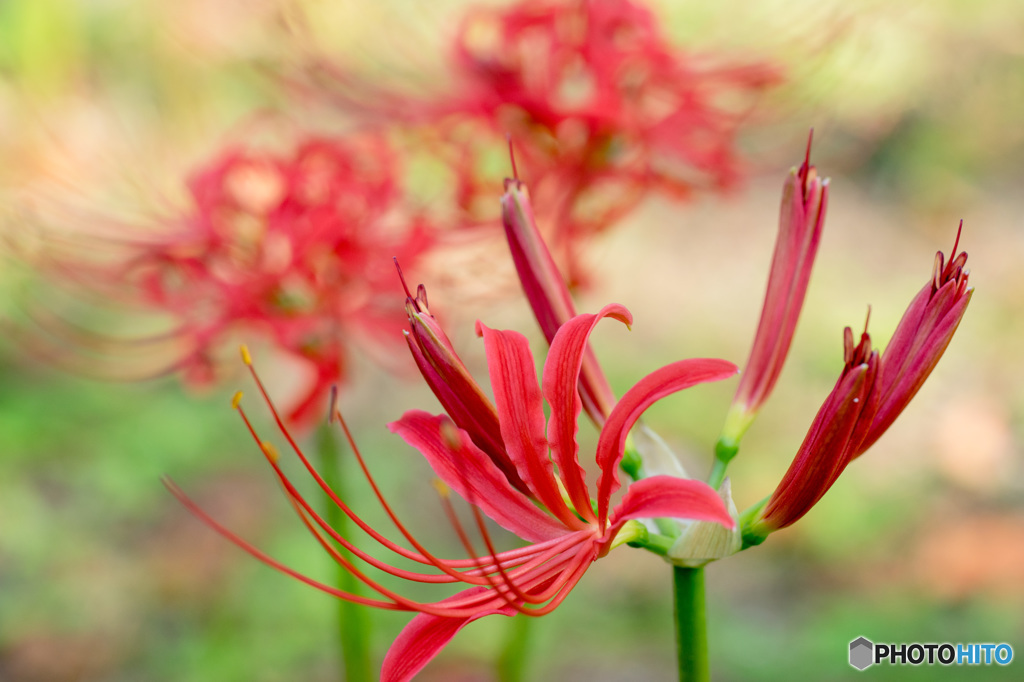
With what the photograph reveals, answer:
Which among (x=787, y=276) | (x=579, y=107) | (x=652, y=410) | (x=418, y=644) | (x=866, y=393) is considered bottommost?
(x=418, y=644)

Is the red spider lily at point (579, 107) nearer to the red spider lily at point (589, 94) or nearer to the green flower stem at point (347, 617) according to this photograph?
the red spider lily at point (589, 94)

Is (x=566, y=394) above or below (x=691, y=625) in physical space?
above

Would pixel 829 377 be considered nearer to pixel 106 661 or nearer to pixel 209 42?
pixel 106 661

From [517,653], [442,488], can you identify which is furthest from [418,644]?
[517,653]

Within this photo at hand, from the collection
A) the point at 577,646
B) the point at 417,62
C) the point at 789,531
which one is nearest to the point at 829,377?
the point at 789,531

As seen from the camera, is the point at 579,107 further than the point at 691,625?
Yes

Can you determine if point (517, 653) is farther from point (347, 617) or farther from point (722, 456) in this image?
point (722, 456)

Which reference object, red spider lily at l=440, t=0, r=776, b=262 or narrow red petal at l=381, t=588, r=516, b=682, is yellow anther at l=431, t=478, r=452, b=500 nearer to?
narrow red petal at l=381, t=588, r=516, b=682

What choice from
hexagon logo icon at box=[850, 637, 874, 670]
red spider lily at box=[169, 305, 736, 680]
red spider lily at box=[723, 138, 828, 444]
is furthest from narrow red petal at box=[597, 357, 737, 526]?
hexagon logo icon at box=[850, 637, 874, 670]

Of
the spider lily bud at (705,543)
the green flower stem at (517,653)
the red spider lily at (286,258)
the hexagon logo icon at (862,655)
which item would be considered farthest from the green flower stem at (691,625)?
the red spider lily at (286,258)
